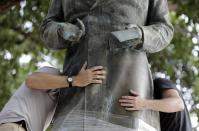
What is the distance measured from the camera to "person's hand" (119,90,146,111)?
317 cm

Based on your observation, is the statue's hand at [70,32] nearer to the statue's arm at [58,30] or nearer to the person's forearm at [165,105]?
the statue's arm at [58,30]

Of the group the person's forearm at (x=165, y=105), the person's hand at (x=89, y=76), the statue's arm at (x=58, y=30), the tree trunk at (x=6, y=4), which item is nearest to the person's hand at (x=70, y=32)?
the statue's arm at (x=58, y=30)

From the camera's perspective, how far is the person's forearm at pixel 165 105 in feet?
10.6

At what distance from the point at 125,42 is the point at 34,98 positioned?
0.61 meters

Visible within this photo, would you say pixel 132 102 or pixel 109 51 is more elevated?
pixel 109 51

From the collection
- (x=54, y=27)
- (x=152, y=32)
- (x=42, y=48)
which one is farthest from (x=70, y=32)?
(x=42, y=48)

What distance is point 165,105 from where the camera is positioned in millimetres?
3234

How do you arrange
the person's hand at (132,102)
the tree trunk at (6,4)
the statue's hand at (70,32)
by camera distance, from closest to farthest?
the person's hand at (132,102) < the statue's hand at (70,32) < the tree trunk at (6,4)

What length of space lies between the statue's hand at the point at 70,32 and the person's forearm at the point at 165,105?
53 cm

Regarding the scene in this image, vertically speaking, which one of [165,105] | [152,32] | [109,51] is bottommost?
[165,105]

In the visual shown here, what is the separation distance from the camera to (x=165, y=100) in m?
3.26

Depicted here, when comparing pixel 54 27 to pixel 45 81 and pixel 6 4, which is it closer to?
pixel 45 81

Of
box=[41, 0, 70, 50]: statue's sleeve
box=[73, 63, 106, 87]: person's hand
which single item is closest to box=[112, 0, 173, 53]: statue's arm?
box=[73, 63, 106, 87]: person's hand

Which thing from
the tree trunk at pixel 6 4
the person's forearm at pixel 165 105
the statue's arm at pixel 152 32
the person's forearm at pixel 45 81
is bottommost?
the person's forearm at pixel 165 105
